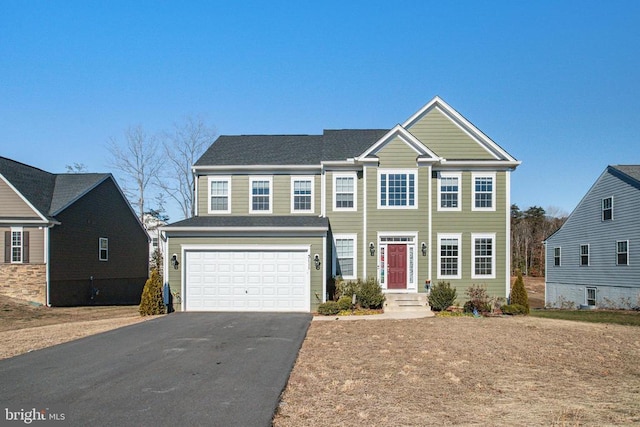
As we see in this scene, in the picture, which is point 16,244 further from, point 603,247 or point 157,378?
point 603,247

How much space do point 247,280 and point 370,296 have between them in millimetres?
4845

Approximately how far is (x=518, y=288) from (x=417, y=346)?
32.6ft

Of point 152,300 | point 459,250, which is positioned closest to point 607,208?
point 459,250

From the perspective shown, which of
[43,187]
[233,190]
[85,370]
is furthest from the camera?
[43,187]

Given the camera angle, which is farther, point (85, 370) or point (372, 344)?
point (372, 344)

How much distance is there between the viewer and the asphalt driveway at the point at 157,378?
6.84m

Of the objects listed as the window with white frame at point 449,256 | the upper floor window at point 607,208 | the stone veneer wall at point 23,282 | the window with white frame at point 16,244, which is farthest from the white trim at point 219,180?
the upper floor window at point 607,208

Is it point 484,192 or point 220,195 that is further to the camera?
point 220,195

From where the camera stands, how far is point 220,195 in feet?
73.7

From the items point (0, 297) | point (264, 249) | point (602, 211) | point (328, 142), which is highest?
point (328, 142)

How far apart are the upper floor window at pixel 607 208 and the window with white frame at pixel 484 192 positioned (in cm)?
970

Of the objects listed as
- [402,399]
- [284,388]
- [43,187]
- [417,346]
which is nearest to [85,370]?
[284,388]

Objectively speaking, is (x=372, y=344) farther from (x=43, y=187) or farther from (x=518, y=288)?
(x=43, y=187)

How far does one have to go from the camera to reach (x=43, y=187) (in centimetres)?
2698
